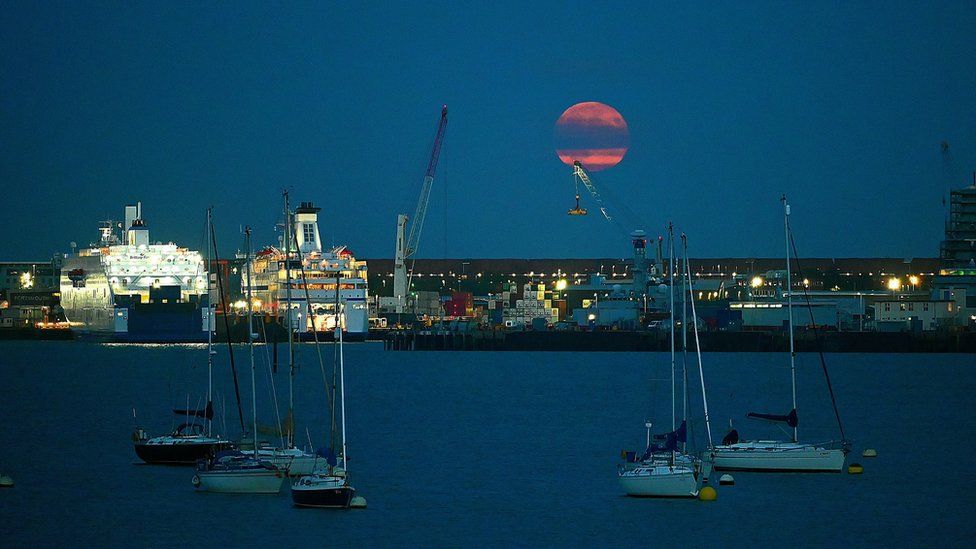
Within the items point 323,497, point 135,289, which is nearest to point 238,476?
point 323,497

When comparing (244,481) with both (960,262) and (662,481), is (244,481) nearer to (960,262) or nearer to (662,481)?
(662,481)

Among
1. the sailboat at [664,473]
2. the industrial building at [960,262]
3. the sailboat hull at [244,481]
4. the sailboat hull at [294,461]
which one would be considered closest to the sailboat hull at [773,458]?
the sailboat at [664,473]

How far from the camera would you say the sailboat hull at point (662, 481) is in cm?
3484

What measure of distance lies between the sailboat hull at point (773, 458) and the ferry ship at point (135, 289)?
107 m

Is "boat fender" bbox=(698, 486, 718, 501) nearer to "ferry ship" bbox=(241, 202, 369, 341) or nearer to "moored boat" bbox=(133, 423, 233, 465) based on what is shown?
"moored boat" bbox=(133, 423, 233, 465)

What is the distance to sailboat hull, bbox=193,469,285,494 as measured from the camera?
35.3 meters

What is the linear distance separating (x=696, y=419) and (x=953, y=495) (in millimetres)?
16935

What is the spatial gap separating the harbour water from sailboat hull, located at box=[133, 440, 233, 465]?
0.55 m

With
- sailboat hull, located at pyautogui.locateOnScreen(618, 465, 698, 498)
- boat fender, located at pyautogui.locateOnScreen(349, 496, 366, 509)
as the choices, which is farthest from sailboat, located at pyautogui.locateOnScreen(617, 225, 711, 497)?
boat fender, located at pyautogui.locateOnScreen(349, 496, 366, 509)

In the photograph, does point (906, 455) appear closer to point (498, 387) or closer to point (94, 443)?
point (94, 443)

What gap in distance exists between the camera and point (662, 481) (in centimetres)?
3494

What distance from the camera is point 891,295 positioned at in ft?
469

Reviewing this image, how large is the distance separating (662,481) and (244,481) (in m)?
9.08

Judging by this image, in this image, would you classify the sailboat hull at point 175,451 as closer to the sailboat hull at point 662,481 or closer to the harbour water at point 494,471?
the harbour water at point 494,471
